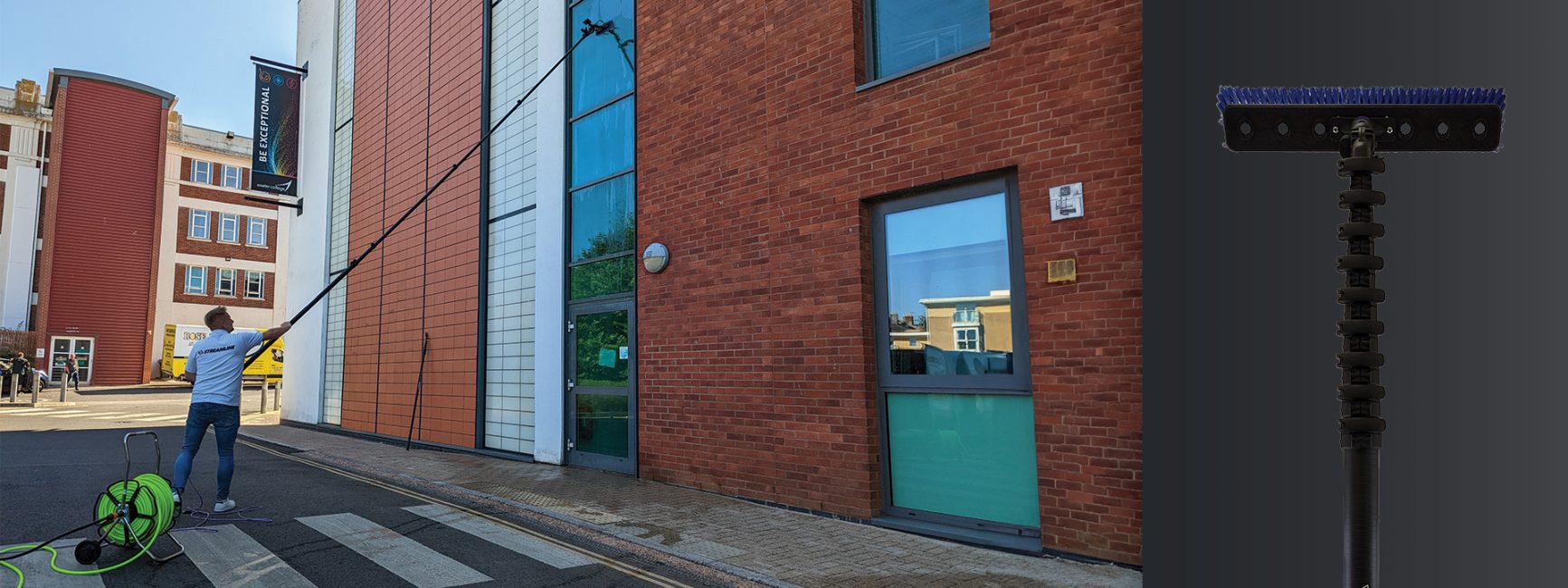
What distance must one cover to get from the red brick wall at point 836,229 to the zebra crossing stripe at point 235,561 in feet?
11.7

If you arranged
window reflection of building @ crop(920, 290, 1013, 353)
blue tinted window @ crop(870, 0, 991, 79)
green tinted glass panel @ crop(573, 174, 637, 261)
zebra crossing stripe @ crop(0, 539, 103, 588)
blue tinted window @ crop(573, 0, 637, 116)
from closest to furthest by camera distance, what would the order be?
zebra crossing stripe @ crop(0, 539, 103, 588) < window reflection of building @ crop(920, 290, 1013, 353) < blue tinted window @ crop(870, 0, 991, 79) < green tinted glass panel @ crop(573, 174, 637, 261) < blue tinted window @ crop(573, 0, 637, 116)

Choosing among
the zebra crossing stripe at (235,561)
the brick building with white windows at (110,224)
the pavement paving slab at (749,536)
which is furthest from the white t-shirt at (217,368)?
the brick building with white windows at (110,224)

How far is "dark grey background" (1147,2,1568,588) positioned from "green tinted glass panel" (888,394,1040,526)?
1765mm

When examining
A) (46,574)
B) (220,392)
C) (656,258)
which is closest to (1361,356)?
(46,574)

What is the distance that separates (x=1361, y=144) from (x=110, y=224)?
154ft

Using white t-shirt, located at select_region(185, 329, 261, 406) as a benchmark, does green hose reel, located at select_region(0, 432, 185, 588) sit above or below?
below

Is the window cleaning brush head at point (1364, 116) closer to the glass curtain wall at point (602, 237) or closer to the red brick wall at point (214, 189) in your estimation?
the glass curtain wall at point (602, 237)

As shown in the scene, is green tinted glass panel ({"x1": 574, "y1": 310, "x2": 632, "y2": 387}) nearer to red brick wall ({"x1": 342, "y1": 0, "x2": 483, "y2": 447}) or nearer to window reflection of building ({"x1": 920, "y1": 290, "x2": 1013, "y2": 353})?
red brick wall ({"x1": 342, "y1": 0, "x2": 483, "y2": 447})

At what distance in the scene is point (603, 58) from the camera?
10.1m

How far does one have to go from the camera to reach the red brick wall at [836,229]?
5.12 m

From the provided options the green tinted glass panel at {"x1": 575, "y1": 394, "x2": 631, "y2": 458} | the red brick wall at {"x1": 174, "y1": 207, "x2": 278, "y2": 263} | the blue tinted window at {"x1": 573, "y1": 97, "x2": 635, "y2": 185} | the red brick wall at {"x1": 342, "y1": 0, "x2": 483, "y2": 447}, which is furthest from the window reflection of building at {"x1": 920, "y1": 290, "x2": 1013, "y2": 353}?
the red brick wall at {"x1": 174, "y1": 207, "x2": 278, "y2": 263}

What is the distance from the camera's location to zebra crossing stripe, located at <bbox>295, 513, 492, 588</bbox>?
4918mm

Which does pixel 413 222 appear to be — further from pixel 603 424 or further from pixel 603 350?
pixel 603 424

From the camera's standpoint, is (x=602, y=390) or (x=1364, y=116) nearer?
(x=1364, y=116)
